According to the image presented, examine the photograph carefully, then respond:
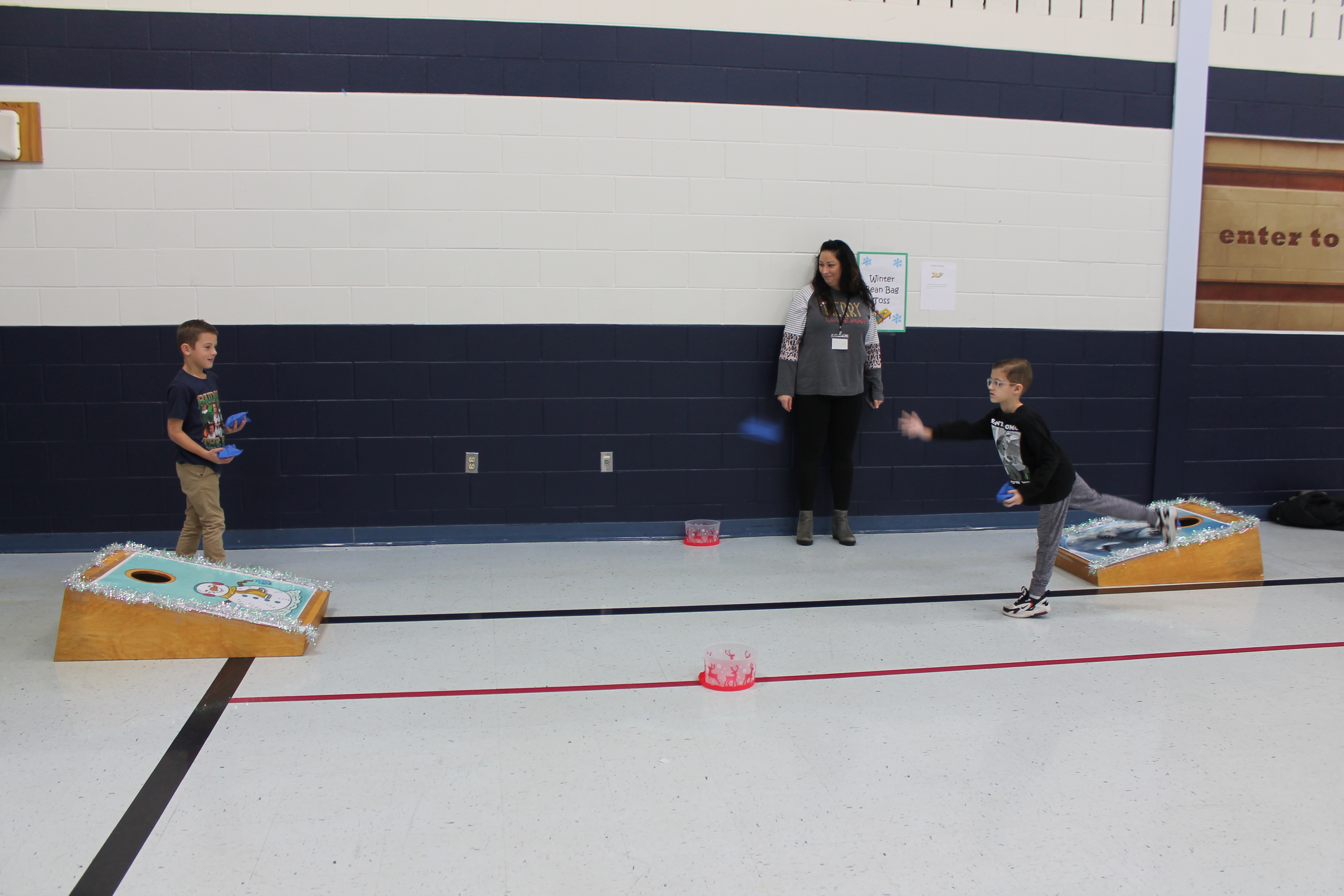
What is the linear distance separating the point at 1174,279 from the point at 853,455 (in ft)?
7.35

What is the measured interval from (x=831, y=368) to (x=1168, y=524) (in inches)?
71.0

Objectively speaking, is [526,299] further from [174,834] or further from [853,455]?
[174,834]

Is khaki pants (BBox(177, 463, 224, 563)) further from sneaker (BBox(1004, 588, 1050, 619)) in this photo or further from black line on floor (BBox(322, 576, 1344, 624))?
sneaker (BBox(1004, 588, 1050, 619))

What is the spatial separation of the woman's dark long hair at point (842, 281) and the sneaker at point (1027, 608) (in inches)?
73.8

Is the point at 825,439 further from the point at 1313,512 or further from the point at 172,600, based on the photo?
the point at 172,600

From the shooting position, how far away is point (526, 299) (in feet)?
16.2

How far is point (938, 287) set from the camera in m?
5.26

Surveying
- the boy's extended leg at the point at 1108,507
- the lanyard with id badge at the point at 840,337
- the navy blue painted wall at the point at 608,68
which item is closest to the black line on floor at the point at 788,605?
the boy's extended leg at the point at 1108,507

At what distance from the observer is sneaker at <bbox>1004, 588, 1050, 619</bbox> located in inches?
149

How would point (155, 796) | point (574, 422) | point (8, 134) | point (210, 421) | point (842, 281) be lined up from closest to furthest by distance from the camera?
1. point (155, 796)
2. point (210, 421)
3. point (8, 134)
4. point (842, 281)
5. point (574, 422)

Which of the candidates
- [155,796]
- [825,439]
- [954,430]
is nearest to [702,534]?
[825,439]

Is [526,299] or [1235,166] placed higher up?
[1235,166]

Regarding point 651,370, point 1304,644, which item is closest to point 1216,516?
point 1304,644

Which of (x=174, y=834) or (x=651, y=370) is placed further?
(x=651, y=370)
